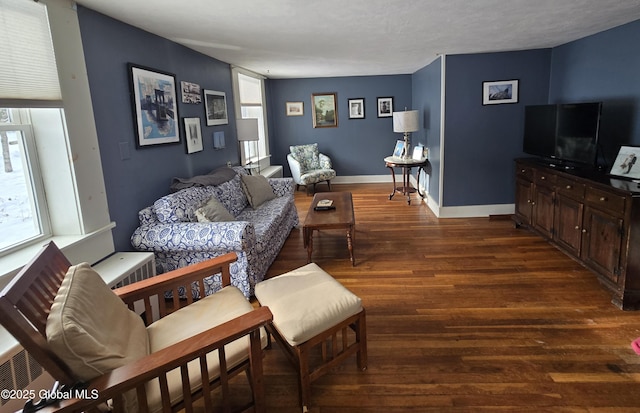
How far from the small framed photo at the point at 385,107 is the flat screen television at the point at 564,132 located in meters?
3.42

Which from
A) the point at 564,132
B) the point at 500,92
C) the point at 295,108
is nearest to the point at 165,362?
the point at 564,132

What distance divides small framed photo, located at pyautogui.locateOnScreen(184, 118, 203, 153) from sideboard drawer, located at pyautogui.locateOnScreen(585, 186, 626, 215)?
3.72 m

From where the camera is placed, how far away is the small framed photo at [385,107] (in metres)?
7.55

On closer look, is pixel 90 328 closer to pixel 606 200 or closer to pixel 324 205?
pixel 324 205

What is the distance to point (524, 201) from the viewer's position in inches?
169

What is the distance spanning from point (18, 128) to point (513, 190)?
5.18 metres

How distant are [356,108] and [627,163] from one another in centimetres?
517

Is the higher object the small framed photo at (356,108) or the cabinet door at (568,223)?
the small framed photo at (356,108)

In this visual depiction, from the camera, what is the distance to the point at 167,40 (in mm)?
3566

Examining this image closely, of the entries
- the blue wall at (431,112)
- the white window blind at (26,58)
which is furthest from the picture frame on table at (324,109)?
the white window blind at (26,58)

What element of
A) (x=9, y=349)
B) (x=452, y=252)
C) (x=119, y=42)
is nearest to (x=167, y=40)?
(x=119, y=42)

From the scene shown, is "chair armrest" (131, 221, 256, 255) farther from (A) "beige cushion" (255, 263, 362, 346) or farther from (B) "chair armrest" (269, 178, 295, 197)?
(B) "chair armrest" (269, 178, 295, 197)

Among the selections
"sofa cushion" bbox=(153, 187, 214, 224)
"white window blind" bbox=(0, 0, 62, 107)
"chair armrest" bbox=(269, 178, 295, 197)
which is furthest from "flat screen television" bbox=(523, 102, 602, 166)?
"white window blind" bbox=(0, 0, 62, 107)

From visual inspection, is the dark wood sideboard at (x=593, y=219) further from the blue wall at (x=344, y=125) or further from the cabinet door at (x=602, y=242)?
the blue wall at (x=344, y=125)
